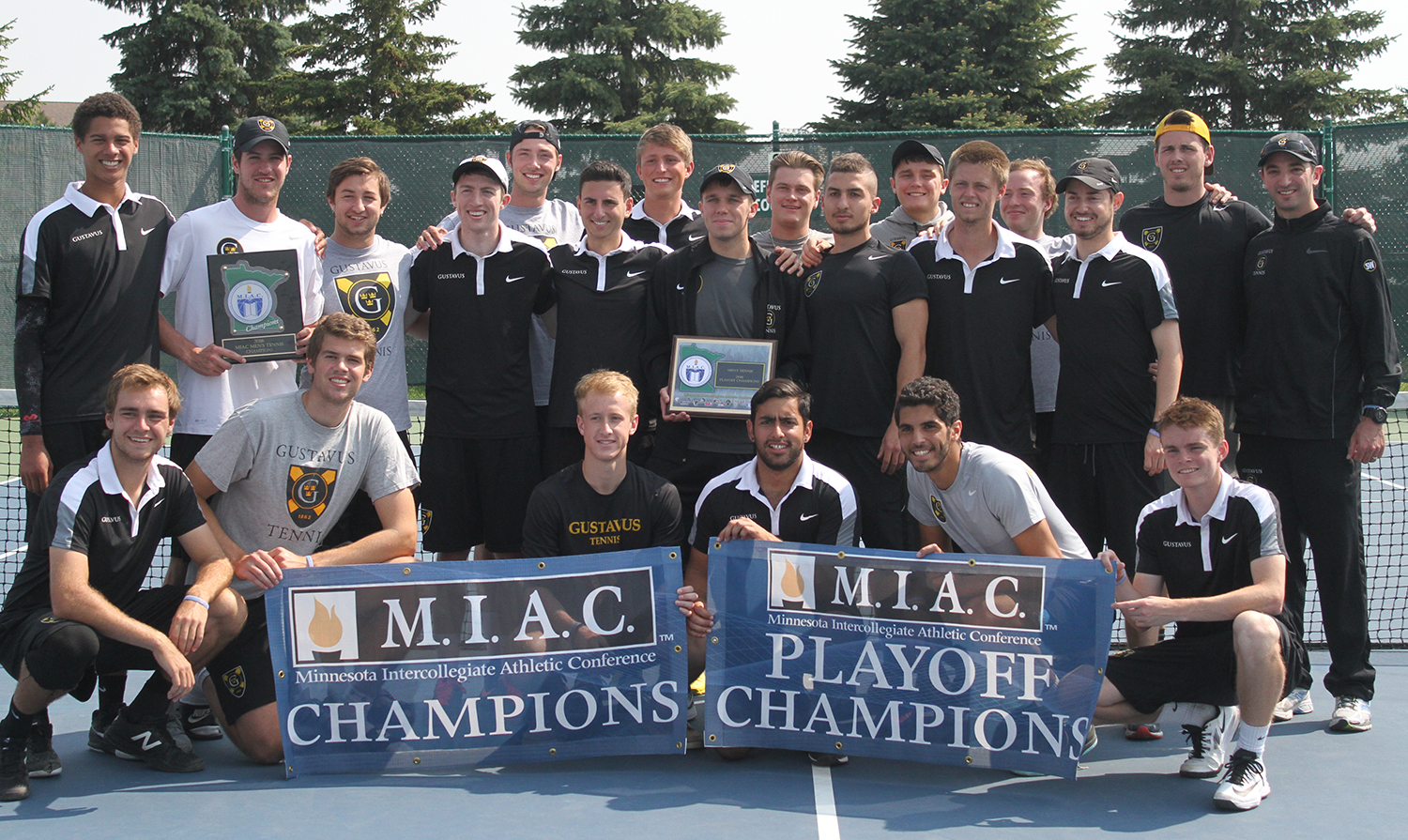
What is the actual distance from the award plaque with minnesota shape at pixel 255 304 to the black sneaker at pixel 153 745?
1.58 metres

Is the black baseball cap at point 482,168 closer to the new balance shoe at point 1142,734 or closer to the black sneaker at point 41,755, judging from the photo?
the black sneaker at point 41,755

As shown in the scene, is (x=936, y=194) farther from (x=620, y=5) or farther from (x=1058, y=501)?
(x=620, y=5)

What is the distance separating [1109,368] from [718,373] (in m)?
1.71

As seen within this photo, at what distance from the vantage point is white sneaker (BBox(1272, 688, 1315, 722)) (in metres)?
4.77

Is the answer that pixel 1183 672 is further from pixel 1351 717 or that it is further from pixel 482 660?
pixel 482 660

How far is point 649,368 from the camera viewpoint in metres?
5.27

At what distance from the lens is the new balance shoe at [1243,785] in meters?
3.81

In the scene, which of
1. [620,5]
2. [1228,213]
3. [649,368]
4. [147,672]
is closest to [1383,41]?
[620,5]

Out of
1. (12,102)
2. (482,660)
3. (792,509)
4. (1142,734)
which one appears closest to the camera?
(482,660)

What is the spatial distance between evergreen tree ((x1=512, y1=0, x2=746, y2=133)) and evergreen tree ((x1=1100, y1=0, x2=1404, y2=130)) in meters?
10.1

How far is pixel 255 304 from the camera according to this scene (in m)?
4.98

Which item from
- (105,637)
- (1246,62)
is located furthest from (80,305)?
(1246,62)

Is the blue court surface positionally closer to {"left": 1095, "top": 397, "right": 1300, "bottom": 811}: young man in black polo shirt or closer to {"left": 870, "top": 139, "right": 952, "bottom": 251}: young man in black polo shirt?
{"left": 1095, "top": 397, "right": 1300, "bottom": 811}: young man in black polo shirt

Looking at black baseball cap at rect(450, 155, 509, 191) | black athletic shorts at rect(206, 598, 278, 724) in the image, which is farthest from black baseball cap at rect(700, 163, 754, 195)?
black athletic shorts at rect(206, 598, 278, 724)
